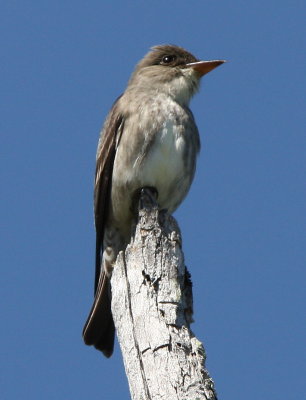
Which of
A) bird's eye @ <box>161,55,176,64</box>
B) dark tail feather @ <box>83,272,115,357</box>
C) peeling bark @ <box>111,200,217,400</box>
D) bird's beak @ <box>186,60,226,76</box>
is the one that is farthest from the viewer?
bird's eye @ <box>161,55,176,64</box>

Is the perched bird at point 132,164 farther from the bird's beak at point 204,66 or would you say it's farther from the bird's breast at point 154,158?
the bird's beak at point 204,66

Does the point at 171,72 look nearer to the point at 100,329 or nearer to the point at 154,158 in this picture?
the point at 154,158

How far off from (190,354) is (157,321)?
29cm

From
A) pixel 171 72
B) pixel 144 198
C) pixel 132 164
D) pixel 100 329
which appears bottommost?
pixel 100 329

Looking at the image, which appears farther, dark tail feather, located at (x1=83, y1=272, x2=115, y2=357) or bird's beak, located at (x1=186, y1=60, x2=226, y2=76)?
bird's beak, located at (x1=186, y1=60, x2=226, y2=76)

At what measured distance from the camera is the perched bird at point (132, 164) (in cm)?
670

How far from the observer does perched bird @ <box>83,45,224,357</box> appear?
22.0 ft

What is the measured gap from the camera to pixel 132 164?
6.74 metres

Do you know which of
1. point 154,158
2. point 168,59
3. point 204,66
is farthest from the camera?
point 168,59

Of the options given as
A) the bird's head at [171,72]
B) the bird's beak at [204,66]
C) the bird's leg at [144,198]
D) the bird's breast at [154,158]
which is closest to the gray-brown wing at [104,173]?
the bird's breast at [154,158]

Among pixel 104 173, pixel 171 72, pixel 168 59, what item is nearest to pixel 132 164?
pixel 104 173

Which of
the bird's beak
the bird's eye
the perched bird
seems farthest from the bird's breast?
the bird's eye

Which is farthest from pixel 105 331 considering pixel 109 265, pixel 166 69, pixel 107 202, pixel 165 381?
pixel 166 69

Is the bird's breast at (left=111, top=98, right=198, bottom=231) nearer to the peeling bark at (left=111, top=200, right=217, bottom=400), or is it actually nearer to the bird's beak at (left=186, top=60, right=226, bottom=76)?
the bird's beak at (left=186, top=60, right=226, bottom=76)
